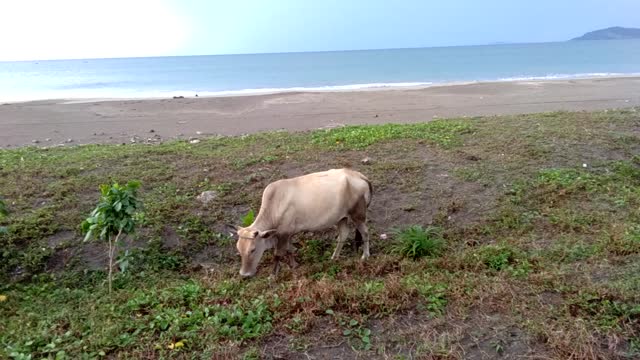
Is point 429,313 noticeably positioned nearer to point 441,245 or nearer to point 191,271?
point 441,245

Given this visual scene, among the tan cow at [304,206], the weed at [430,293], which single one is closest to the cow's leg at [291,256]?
the tan cow at [304,206]

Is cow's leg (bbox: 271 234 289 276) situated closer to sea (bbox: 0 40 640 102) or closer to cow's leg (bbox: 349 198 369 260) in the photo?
cow's leg (bbox: 349 198 369 260)

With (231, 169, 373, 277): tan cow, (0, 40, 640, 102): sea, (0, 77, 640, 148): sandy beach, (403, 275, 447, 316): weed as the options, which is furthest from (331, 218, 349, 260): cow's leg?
(0, 40, 640, 102): sea

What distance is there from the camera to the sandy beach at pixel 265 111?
17.3 meters

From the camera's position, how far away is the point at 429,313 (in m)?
4.94

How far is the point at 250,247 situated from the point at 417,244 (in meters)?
2.12

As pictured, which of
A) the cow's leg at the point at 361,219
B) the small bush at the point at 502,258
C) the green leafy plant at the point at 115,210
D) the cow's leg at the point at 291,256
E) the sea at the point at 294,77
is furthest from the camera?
the sea at the point at 294,77

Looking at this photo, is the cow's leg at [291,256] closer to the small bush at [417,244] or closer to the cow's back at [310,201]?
the cow's back at [310,201]

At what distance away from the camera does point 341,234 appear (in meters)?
→ 7.21

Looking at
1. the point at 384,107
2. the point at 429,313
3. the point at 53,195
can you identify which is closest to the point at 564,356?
the point at 429,313

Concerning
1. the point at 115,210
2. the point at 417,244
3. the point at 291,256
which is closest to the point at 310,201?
the point at 291,256

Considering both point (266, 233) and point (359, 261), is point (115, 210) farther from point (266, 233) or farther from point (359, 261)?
point (359, 261)

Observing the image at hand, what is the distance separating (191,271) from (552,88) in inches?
1027

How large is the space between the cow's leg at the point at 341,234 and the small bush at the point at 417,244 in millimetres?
671
